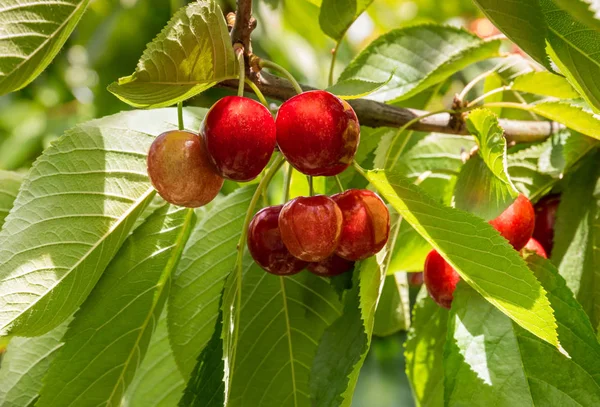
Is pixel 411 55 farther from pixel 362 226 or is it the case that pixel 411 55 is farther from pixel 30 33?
pixel 30 33

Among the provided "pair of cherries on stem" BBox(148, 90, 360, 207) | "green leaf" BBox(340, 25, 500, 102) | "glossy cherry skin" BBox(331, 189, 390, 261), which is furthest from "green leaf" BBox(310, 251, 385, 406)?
"green leaf" BBox(340, 25, 500, 102)

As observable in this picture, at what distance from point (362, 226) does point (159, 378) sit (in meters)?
0.48

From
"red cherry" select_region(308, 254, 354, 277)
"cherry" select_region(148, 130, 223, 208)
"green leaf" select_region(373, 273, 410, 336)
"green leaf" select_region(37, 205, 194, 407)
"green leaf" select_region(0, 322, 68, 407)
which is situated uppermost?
"cherry" select_region(148, 130, 223, 208)

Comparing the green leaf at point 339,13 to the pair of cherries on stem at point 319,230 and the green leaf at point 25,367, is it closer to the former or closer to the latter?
the pair of cherries on stem at point 319,230

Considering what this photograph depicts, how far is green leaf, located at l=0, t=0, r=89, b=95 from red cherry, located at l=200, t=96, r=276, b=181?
18 cm

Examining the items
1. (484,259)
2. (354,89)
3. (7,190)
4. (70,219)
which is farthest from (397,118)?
(7,190)

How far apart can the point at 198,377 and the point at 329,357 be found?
17 centimetres

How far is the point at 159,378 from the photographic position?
3.61 feet

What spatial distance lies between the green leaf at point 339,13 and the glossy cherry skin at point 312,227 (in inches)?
15.7

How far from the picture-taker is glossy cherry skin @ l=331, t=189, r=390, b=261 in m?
0.82

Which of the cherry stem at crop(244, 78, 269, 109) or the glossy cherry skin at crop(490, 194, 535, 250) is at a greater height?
the cherry stem at crop(244, 78, 269, 109)

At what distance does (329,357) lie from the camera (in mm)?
867

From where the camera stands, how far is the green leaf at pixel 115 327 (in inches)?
37.1

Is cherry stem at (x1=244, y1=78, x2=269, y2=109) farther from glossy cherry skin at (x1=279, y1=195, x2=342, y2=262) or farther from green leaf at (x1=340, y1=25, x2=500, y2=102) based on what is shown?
green leaf at (x1=340, y1=25, x2=500, y2=102)
